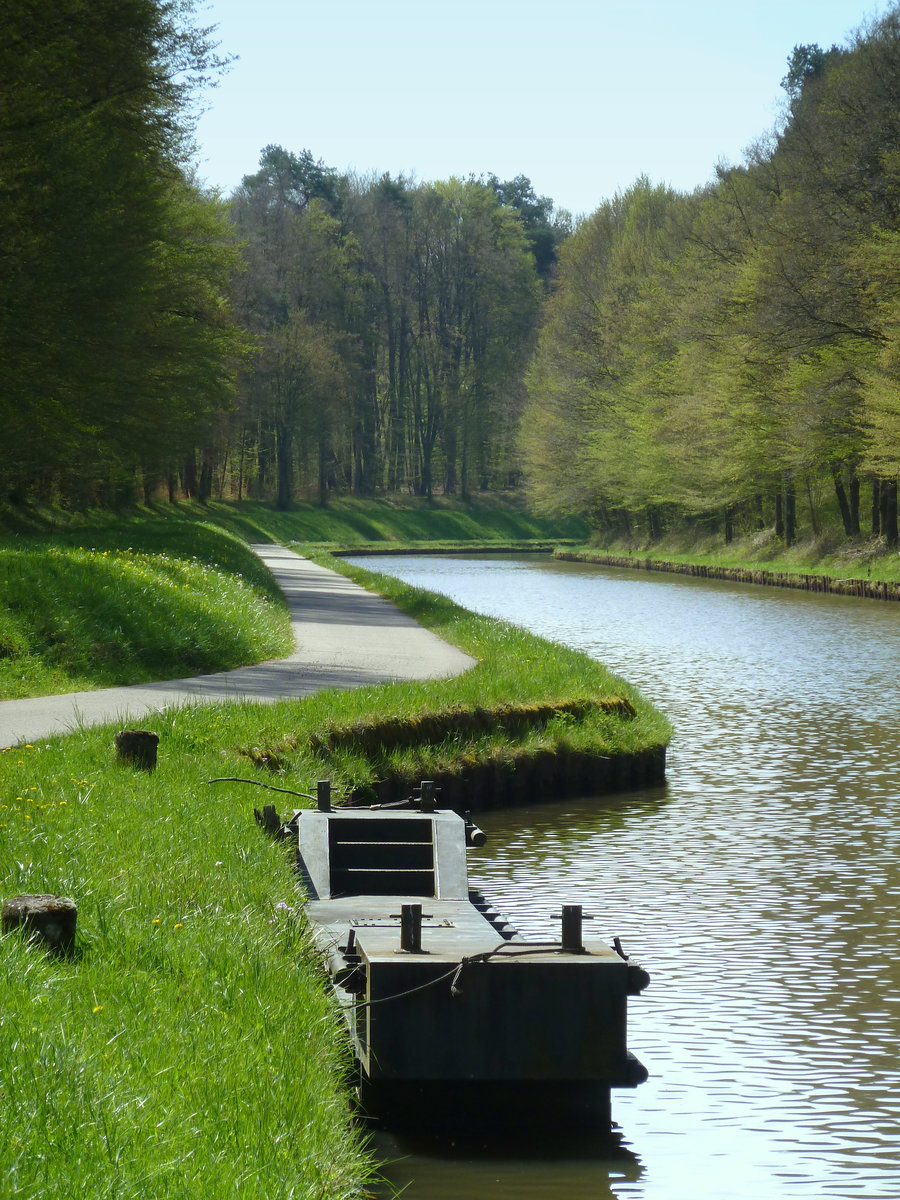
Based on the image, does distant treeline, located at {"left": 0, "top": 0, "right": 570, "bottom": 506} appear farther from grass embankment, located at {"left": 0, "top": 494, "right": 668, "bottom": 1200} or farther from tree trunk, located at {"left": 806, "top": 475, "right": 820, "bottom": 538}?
tree trunk, located at {"left": 806, "top": 475, "right": 820, "bottom": 538}

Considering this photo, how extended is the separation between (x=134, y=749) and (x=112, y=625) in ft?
24.3

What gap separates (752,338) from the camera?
44375 millimetres

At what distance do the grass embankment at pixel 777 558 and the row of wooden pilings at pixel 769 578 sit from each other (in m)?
0.03

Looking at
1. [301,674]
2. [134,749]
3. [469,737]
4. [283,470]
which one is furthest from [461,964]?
[283,470]

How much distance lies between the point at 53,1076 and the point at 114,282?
52.5 feet

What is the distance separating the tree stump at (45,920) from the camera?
5422 mm

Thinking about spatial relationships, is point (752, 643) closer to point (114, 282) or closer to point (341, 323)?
point (114, 282)

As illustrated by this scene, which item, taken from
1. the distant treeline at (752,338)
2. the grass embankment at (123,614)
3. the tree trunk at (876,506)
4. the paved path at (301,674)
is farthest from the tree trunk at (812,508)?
the paved path at (301,674)

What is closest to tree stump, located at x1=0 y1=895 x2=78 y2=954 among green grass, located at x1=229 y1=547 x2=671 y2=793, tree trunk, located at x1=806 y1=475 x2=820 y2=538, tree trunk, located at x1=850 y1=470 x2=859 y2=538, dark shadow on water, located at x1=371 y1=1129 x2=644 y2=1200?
dark shadow on water, located at x1=371 y1=1129 x2=644 y2=1200

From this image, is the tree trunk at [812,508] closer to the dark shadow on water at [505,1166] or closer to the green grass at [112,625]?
the green grass at [112,625]

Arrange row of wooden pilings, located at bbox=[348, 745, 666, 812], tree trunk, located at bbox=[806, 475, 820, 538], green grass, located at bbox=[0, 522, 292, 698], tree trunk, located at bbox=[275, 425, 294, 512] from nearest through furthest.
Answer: row of wooden pilings, located at bbox=[348, 745, 666, 812] < green grass, located at bbox=[0, 522, 292, 698] < tree trunk, located at bbox=[806, 475, 820, 538] < tree trunk, located at bbox=[275, 425, 294, 512]

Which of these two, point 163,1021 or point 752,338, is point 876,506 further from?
point 163,1021

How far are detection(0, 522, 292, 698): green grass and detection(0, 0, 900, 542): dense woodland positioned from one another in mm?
1965

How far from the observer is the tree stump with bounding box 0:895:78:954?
5.42m
